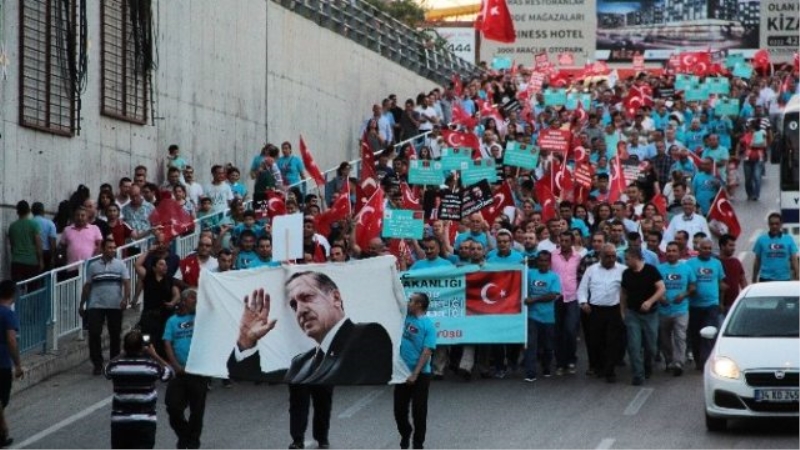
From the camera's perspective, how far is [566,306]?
82.0ft

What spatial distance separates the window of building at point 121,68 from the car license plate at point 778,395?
14.9 m

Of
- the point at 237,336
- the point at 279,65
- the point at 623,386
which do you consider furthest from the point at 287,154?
the point at 237,336

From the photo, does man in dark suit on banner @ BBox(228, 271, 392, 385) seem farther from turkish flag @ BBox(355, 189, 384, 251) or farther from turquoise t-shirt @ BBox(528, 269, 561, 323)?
turkish flag @ BBox(355, 189, 384, 251)

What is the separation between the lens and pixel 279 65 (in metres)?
41.2

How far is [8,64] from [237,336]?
32.3ft

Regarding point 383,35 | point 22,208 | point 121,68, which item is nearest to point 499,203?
point 22,208

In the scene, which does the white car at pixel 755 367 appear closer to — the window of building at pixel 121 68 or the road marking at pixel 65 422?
the road marking at pixel 65 422

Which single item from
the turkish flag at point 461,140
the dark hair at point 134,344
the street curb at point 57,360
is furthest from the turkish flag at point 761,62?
the dark hair at point 134,344

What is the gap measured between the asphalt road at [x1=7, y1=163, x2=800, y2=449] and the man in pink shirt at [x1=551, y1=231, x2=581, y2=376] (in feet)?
0.86

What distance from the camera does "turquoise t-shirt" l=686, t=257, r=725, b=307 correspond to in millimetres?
24984

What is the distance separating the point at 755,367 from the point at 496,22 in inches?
1341

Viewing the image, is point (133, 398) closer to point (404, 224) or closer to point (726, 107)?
point (404, 224)

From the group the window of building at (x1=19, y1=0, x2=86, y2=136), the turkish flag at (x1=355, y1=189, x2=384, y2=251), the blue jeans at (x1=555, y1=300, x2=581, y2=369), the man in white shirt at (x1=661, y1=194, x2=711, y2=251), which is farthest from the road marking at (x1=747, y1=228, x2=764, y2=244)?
the window of building at (x1=19, y1=0, x2=86, y2=136)

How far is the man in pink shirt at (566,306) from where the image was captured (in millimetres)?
24734
